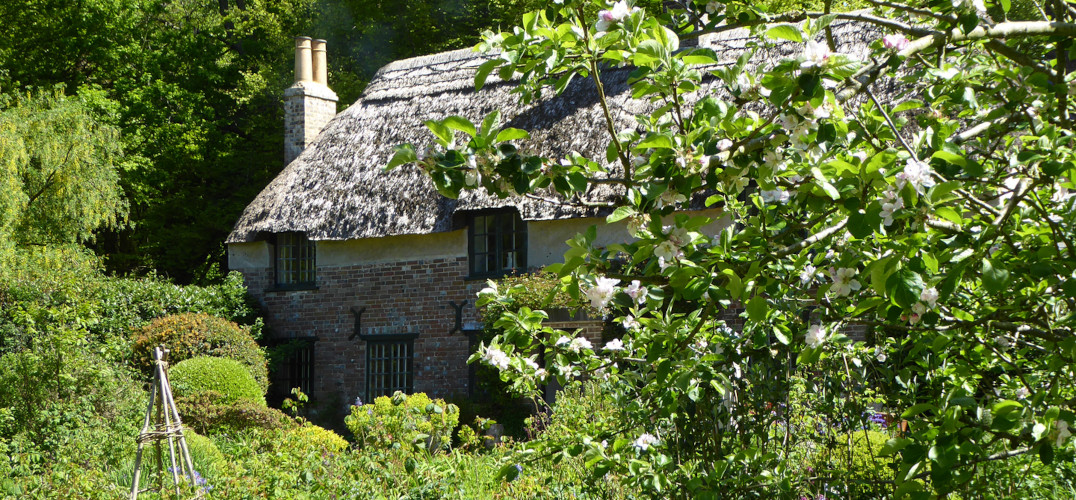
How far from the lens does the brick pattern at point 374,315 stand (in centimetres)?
1384

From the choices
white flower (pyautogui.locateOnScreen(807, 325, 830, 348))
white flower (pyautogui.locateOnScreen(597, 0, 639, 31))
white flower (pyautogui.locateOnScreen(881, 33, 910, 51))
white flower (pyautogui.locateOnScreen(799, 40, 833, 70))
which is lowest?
white flower (pyautogui.locateOnScreen(807, 325, 830, 348))

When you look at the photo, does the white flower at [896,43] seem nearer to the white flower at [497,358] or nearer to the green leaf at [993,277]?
the green leaf at [993,277]

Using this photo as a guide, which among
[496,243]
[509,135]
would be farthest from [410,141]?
[509,135]

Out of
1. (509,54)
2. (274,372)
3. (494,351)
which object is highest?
(509,54)

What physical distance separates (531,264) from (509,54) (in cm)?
1094

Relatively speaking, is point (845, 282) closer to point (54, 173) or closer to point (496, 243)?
point (496, 243)

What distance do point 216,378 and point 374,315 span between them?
3.11 metres

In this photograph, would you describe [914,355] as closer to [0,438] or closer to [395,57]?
[0,438]

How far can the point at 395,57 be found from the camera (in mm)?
23188

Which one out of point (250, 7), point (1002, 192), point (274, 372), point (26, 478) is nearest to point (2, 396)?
point (26, 478)

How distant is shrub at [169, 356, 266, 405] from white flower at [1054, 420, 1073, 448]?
34.9 ft

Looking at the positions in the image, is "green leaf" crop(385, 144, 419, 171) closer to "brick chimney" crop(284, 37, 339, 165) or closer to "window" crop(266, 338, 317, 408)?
"window" crop(266, 338, 317, 408)

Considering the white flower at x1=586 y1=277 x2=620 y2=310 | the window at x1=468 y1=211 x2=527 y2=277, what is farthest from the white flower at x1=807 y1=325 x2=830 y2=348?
the window at x1=468 y1=211 x2=527 y2=277

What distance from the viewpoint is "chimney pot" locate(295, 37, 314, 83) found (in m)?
16.9
